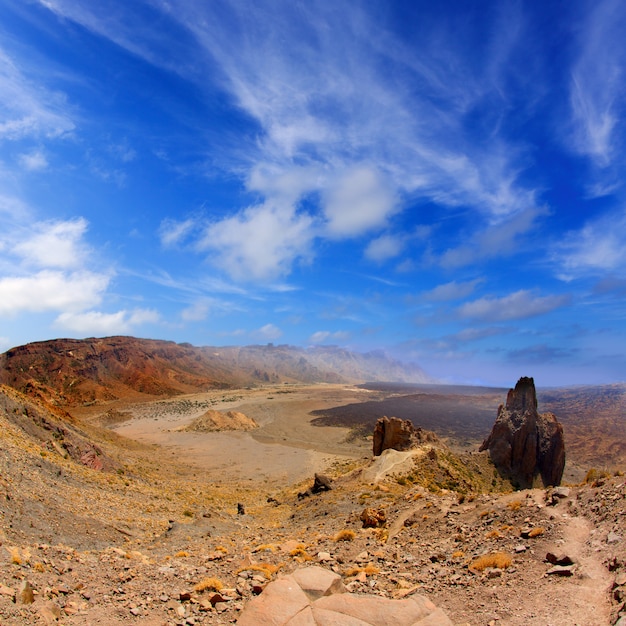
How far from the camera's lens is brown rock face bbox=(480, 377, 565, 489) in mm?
29344

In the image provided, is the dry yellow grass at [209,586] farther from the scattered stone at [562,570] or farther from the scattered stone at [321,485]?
the scattered stone at [321,485]

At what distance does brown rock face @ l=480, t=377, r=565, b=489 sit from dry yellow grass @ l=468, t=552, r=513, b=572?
22388 mm

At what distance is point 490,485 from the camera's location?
26.8m

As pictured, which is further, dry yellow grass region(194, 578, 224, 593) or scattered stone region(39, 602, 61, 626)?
dry yellow grass region(194, 578, 224, 593)

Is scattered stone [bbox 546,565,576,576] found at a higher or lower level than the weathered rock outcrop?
higher

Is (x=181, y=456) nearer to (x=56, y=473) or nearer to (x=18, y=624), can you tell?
(x=56, y=473)

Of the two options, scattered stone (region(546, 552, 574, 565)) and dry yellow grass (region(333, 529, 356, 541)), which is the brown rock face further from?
scattered stone (region(546, 552, 574, 565))

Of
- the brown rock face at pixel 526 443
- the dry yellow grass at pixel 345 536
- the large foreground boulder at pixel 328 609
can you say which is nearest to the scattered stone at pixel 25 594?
the large foreground boulder at pixel 328 609

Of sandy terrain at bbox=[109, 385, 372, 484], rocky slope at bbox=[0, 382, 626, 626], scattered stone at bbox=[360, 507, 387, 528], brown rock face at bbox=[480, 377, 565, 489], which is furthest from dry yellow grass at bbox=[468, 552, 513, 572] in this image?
sandy terrain at bbox=[109, 385, 372, 484]

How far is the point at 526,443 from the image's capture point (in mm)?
29859

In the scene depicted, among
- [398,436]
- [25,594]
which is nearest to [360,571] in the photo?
[25,594]

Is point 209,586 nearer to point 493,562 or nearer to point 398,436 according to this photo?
point 493,562

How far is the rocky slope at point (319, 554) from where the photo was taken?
7.64 m

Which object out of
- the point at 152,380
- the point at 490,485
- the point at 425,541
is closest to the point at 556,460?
the point at 490,485
